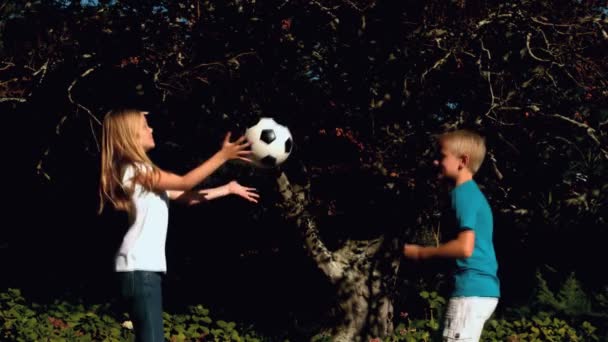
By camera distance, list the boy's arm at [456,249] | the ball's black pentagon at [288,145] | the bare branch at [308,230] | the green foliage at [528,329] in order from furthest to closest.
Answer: the bare branch at [308,230], the green foliage at [528,329], the ball's black pentagon at [288,145], the boy's arm at [456,249]

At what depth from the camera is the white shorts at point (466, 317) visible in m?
4.00

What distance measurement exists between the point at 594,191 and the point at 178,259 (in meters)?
6.51

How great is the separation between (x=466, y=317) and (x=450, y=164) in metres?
0.85

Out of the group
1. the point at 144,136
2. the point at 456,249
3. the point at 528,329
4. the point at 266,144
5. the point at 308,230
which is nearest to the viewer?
the point at 456,249

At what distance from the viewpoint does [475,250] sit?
160 inches

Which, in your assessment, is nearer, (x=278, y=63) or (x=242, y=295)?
(x=278, y=63)

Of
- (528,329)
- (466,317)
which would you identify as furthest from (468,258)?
(528,329)

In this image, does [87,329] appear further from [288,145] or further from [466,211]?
[466,211]

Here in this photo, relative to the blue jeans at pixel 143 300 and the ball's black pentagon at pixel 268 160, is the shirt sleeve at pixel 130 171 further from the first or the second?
the ball's black pentagon at pixel 268 160

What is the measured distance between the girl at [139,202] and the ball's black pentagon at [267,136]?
1414 mm

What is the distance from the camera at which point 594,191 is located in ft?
28.9

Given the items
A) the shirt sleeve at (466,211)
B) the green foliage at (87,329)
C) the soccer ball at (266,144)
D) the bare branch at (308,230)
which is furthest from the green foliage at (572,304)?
the shirt sleeve at (466,211)

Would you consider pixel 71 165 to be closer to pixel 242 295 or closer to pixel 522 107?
pixel 242 295

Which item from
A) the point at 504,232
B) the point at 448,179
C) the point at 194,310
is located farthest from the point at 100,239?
the point at 448,179
